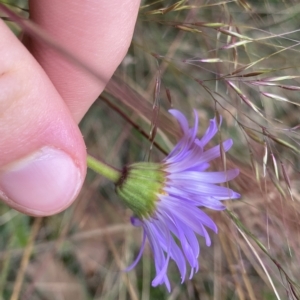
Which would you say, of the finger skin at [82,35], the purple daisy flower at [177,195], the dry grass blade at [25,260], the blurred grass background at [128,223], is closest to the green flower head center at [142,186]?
the purple daisy flower at [177,195]

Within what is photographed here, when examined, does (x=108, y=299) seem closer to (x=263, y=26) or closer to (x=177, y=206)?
(x=177, y=206)

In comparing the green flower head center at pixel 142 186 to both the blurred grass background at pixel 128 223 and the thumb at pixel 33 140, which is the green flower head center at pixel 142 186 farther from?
the blurred grass background at pixel 128 223

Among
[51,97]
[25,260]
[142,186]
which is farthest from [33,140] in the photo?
[25,260]

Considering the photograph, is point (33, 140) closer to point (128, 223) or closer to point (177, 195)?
point (177, 195)

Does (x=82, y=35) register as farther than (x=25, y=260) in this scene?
No

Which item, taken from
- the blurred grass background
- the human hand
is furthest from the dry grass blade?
the human hand

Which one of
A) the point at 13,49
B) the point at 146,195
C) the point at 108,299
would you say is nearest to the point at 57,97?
the point at 13,49
